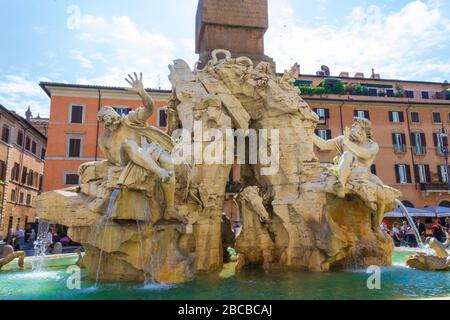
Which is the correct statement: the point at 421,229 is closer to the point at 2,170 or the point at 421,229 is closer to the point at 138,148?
the point at 138,148

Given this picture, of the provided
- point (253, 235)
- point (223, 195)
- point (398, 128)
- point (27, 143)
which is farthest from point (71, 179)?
point (398, 128)

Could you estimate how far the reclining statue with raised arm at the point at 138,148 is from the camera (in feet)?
20.1

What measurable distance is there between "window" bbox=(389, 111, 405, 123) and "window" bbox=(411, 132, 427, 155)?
1.42 m

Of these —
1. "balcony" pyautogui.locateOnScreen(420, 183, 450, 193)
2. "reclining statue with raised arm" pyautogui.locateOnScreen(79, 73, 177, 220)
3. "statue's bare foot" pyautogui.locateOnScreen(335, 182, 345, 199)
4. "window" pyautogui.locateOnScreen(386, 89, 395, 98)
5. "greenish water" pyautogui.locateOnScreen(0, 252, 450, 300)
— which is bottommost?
"greenish water" pyautogui.locateOnScreen(0, 252, 450, 300)

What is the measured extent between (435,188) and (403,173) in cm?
229

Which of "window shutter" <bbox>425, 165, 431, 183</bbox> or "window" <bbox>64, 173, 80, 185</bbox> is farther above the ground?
"window shutter" <bbox>425, 165, 431, 183</bbox>

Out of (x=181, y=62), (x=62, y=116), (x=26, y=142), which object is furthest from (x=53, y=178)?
(x=181, y=62)

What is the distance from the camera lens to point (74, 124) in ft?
82.6

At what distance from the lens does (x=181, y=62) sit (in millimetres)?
8695

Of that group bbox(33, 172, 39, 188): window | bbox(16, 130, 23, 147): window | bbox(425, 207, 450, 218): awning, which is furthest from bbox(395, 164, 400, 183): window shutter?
bbox(33, 172, 39, 188): window

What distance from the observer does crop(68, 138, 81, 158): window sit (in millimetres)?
24734

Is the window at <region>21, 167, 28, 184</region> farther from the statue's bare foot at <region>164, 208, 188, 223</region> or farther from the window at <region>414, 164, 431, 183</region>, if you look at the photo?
the window at <region>414, 164, 431, 183</region>

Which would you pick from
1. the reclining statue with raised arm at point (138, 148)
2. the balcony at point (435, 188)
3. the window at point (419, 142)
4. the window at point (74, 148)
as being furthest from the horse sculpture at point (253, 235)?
the window at point (419, 142)

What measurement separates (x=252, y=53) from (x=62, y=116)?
63.7ft
